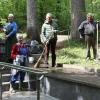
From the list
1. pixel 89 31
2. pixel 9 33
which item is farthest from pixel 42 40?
pixel 89 31

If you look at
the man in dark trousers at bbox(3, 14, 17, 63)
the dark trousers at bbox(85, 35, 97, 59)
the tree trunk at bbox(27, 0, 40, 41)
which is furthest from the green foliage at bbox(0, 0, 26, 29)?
the man in dark trousers at bbox(3, 14, 17, 63)

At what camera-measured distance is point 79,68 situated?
47.7 ft

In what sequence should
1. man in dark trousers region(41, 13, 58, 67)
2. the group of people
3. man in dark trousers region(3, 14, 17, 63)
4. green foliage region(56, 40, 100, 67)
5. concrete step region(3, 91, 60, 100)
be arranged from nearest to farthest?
1. concrete step region(3, 91, 60, 100)
2. the group of people
3. man in dark trousers region(41, 13, 58, 67)
4. man in dark trousers region(3, 14, 17, 63)
5. green foliage region(56, 40, 100, 67)

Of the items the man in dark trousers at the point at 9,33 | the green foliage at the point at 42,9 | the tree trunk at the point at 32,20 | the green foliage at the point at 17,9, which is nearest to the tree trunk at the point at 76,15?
the tree trunk at the point at 32,20

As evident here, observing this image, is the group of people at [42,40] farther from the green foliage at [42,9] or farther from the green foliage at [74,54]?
the green foliage at [42,9]

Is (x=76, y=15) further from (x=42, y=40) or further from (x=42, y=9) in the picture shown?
(x=42, y=9)

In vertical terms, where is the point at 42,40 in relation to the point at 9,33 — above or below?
below

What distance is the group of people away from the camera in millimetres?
11781

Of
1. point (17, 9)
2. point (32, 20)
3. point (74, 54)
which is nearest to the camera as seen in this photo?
point (74, 54)

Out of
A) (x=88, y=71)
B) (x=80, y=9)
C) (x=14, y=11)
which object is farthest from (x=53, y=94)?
(x=14, y=11)

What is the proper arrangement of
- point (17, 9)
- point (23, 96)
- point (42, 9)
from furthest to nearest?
point (42, 9), point (17, 9), point (23, 96)

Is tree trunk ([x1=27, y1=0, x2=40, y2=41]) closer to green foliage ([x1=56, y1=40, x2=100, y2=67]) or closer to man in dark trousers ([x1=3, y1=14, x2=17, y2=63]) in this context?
green foliage ([x1=56, y1=40, x2=100, y2=67])

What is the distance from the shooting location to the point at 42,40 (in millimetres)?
14805

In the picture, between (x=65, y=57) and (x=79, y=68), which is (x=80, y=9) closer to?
(x=65, y=57)
